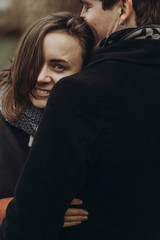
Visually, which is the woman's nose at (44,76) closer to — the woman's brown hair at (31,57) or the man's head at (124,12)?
the woman's brown hair at (31,57)

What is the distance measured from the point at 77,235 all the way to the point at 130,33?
2.57 ft

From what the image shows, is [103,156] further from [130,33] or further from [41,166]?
[130,33]

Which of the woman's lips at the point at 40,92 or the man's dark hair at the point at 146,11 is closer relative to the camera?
the man's dark hair at the point at 146,11

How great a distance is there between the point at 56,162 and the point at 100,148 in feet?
0.49

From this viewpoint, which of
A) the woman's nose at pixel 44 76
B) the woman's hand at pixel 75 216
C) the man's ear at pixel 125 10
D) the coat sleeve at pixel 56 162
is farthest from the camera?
the woman's nose at pixel 44 76

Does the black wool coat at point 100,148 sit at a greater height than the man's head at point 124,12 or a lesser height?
lesser

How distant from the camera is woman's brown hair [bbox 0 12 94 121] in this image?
1.65 meters

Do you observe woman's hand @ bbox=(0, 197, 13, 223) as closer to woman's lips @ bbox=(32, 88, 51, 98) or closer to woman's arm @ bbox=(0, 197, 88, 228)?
woman's arm @ bbox=(0, 197, 88, 228)

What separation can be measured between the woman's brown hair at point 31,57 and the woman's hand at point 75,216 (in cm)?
68

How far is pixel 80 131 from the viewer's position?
0.95m

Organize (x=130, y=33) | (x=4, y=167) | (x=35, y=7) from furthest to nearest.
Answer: (x=35, y=7) < (x=4, y=167) < (x=130, y=33)

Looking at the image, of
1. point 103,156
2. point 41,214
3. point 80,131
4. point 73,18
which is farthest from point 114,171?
point 73,18

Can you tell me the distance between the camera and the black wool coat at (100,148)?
95cm

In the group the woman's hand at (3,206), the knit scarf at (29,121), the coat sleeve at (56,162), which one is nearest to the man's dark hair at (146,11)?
the coat sleeve at (56,162)
